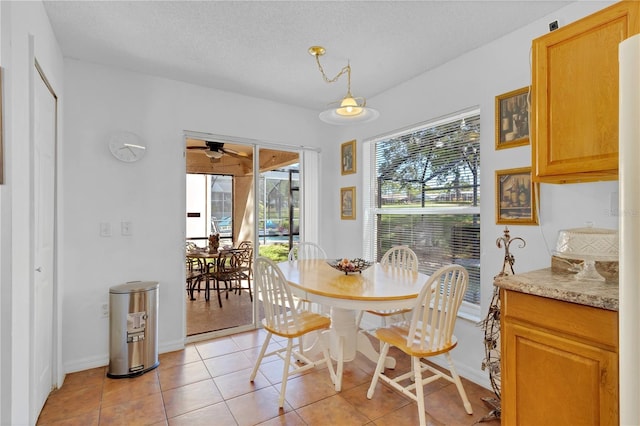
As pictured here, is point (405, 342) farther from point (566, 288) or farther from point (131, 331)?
point (131, 331)

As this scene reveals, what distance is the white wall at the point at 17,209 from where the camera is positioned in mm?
1334

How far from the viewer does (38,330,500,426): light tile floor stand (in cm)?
197

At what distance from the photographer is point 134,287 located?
8.62 feet

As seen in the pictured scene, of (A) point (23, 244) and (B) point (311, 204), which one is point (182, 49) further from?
(B) point (311, 204)

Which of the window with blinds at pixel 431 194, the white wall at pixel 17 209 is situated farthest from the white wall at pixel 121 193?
the window with blinds at pixel 431 194

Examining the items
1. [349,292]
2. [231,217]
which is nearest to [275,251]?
[231,217]

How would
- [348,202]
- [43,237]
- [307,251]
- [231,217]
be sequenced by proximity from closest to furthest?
[43,237], [231,217], [307,251], [348,202]

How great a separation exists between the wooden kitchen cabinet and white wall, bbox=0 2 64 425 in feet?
7.16

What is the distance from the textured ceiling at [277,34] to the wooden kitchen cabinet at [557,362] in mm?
1786

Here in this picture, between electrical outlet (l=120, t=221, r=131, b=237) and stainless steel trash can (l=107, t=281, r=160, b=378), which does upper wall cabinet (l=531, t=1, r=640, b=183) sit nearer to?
stainless steel trash can (l=107, t=281, r=160, b=378)

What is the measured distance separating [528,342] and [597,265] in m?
0.50

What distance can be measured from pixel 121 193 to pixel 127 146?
0.42 metres

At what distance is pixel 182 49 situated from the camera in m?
2.49

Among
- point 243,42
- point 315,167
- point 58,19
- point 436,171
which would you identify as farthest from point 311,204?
point 58,19
